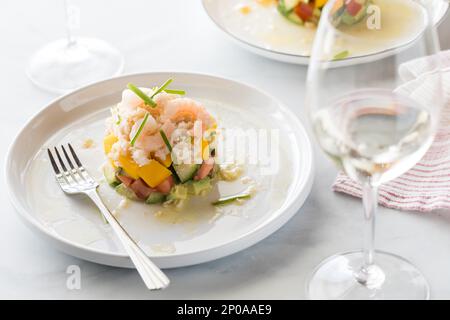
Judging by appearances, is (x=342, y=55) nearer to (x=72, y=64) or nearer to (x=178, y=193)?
(x=178, y=193)

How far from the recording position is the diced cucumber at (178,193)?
54.9 inches

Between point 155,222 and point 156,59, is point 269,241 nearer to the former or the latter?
point 155,222

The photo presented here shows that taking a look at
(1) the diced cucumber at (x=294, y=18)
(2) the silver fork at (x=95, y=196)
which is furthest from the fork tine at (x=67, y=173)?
(1) the diced cucumber at (x=294, y=18)

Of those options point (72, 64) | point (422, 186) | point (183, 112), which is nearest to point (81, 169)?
point (183, 112)

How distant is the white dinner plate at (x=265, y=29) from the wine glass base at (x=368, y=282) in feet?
2.00

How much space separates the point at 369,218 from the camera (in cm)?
119

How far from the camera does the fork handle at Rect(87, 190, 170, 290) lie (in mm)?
1192

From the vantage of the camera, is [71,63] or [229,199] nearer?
[229,199]

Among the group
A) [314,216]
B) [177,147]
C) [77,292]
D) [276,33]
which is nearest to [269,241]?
[314,216]

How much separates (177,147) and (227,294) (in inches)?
11.2

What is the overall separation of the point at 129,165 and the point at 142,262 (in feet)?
0.73

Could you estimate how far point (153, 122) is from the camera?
1386 millimetres

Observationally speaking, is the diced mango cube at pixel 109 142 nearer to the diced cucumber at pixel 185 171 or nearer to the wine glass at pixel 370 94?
the diced cucumber at pixel 185 171

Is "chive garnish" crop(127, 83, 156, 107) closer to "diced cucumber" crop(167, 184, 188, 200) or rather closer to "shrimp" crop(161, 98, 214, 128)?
"shrimp" crop(161, 98, 214, 128)
